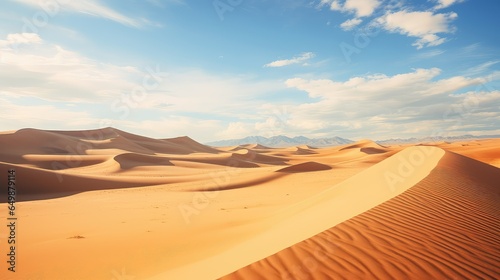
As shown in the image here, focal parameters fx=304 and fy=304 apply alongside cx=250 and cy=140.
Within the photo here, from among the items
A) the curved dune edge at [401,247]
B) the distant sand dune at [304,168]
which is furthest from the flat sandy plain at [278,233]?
the distant sand dune at [304,168]

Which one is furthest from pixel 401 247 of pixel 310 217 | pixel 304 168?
pixel 304 168

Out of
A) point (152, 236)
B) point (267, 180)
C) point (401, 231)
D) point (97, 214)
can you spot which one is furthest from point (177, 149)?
point (401, 231)

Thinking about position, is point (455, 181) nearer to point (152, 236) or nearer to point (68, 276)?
point (152, 236)

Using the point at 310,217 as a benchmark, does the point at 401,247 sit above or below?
above

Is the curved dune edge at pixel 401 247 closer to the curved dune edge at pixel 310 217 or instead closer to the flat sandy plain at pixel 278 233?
the flat sandy plain at pixel 278 233

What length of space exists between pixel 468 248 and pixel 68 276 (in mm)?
6728

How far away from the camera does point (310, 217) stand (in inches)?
276

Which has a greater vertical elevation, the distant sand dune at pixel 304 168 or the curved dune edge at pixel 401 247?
the curved dune edge at pixel 401 247

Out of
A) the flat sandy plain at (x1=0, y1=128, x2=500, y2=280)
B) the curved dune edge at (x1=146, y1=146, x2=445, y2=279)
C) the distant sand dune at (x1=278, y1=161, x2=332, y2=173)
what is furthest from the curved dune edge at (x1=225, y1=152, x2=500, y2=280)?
the distant sand dune at (x1=278, y1=161, x2=332, y2=173)

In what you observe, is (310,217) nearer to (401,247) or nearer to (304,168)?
(401,247)

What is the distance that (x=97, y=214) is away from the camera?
11.4 m

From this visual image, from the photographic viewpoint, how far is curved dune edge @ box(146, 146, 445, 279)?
450cm

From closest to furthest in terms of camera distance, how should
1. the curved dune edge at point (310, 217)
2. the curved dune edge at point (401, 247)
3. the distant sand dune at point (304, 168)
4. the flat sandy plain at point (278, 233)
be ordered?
1. the curved dune edge at point (401, 247)
2. the flat sandy plain at point (278, 233)
3. the curved dune edge at point (310, 217)
4. the distant sand dune at point (304, 168)

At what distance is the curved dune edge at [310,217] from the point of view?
450 centimetres
